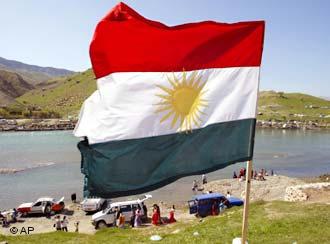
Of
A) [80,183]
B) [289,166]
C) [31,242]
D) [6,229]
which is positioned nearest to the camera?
[31,242]

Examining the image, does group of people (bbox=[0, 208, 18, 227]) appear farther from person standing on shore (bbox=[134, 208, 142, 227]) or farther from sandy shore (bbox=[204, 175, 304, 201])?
sandy shore (bbox=[204, 175, 304, 201])

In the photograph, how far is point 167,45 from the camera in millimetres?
8492

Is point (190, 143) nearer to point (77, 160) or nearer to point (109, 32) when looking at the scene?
point (109, 32)

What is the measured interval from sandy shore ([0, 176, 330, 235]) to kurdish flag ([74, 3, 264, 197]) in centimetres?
1725

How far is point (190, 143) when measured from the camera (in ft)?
28.4

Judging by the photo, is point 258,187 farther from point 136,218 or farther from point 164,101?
point 164,101

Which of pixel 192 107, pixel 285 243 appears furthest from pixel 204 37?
pixel 285 243

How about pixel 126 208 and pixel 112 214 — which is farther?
pixel 126 208

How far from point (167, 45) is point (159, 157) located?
2467 millimetres

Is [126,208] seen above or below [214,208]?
below

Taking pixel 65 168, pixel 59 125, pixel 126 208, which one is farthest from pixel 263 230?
pixel 59 125

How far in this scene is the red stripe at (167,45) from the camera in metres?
8.07

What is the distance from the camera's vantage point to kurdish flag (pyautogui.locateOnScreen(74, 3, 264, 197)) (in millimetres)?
8086

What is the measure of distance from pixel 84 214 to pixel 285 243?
81.8ft
